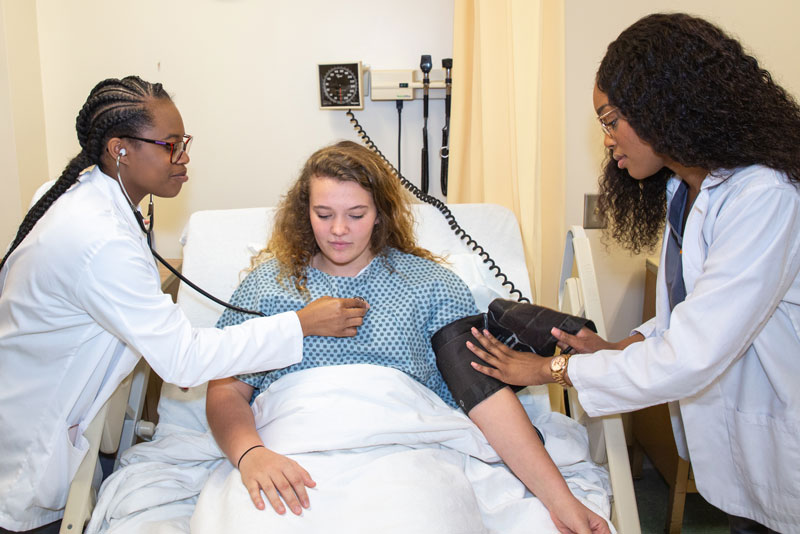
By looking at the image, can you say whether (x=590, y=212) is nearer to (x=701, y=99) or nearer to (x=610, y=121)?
(x=610, y=121)

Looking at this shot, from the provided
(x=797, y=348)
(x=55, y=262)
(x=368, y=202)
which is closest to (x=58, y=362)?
(x=55, y=262)

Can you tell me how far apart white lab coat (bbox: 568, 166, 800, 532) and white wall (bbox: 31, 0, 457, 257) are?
1322 mm

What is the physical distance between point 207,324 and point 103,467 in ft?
1.46

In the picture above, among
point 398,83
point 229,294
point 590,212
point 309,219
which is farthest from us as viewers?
point 590,212

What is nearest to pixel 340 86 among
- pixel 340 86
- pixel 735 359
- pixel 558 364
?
pixel 340 86

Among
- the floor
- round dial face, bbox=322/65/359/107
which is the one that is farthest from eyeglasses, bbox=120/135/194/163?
the floor

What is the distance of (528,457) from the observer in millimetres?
1380

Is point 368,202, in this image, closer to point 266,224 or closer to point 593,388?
point 266,224

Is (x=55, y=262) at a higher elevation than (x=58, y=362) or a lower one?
higher

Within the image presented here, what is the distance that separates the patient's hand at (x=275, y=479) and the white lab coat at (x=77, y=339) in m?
0.18

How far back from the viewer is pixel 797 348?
4.02 feet

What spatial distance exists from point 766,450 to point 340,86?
1692 millimetres

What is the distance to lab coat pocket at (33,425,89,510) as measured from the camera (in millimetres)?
1280

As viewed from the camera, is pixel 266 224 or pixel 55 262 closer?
pixel 55 262
